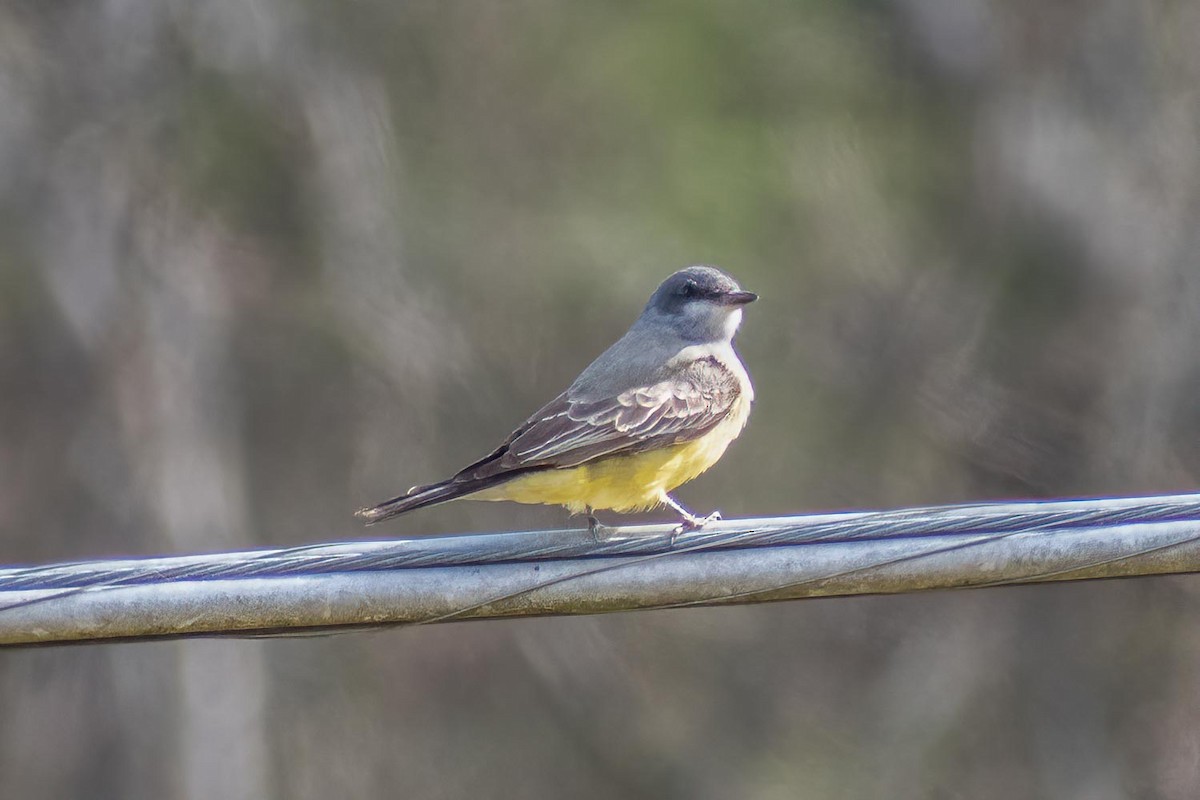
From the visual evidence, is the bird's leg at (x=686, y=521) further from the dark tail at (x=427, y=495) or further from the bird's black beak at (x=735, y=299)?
the bird's black beak at (x=735, y=299)

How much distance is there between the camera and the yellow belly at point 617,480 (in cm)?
581

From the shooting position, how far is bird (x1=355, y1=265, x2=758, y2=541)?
5680mm

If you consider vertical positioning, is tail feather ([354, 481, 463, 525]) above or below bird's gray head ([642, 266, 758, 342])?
below

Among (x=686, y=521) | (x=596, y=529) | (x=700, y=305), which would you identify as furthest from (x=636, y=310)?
(x=596, y=529)

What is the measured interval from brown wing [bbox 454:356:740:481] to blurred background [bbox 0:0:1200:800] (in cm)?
610

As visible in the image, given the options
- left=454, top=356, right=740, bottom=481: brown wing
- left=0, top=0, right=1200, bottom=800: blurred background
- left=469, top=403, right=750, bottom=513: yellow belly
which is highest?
left=0, top=0, right=1200, bottom=800: blurred background

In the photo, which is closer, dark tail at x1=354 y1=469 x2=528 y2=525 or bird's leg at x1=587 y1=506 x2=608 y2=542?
bird's leg at x1=587 y1=506 x2=608 y2=542

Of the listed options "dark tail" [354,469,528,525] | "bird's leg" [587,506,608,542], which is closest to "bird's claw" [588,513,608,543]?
"bird's leg" [587,506,608,542]

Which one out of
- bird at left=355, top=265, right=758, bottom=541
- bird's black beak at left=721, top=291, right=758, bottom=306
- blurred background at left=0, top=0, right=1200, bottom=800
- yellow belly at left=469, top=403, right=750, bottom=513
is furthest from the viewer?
blurred background at left=0, top=0, right=1200, bottom=800

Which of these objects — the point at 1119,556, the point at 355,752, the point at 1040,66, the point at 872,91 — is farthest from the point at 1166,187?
the point at 1119,556

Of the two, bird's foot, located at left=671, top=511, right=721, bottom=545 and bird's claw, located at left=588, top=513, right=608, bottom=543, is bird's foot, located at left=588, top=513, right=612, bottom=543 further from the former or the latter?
bird's foot, located at left=671, top=511, right=721, bottom=545

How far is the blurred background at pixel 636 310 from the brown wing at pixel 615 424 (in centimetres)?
610

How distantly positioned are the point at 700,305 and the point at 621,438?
1437 millimetres

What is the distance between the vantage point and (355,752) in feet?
46.6
